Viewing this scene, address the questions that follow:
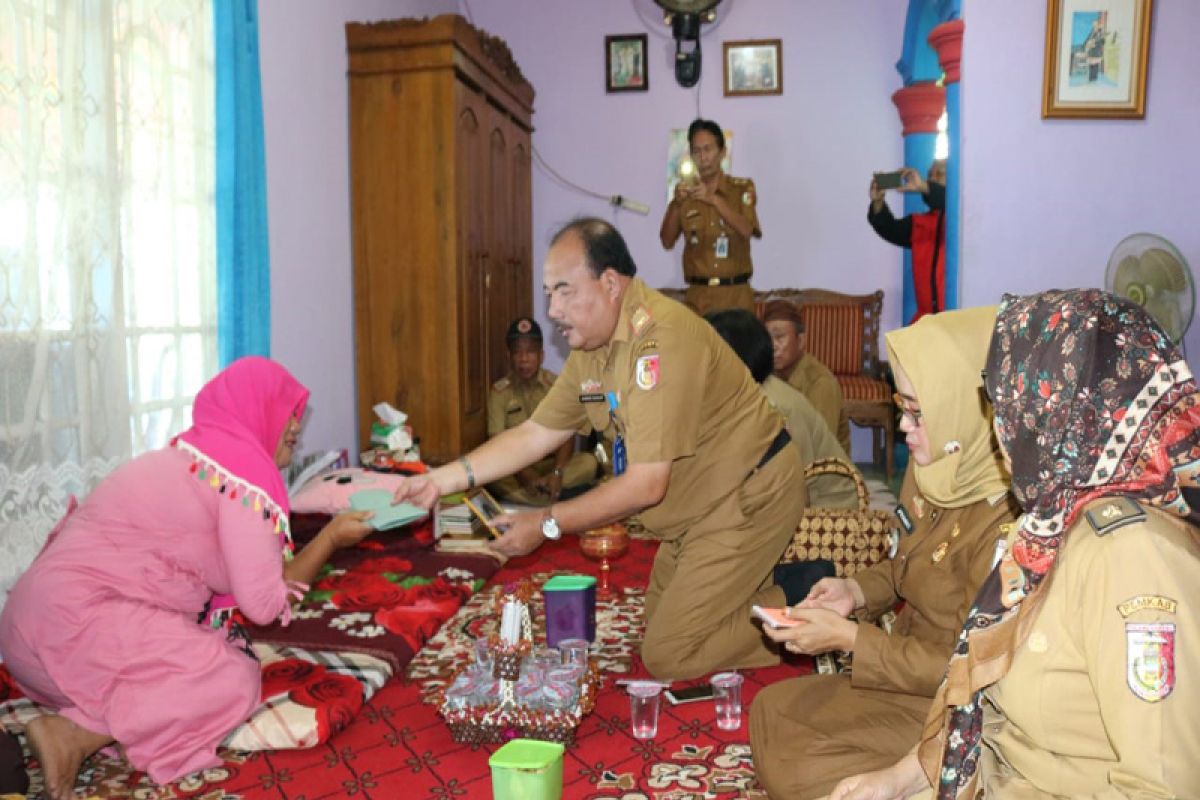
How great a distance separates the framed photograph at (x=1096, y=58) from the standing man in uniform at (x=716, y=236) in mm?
2288

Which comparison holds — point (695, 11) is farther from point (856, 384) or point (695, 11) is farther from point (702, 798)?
point (702, 798)

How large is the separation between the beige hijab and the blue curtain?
2.76m

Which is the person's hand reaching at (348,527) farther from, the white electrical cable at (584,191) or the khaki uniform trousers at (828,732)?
the white electrical cable at (584,191)

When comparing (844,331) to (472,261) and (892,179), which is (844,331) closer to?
(892,179)

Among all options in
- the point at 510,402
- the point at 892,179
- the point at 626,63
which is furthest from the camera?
the point at 626,63

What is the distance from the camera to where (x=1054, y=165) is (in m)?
3.70

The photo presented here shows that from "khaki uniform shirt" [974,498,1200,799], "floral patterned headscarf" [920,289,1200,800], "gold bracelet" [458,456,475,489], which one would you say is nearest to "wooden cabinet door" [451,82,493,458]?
"gold bracelet" [458,456,475,489]

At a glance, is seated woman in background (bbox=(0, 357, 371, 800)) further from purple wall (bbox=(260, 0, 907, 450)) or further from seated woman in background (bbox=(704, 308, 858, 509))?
purple wall (bbox=(260, 0, 907, 450))

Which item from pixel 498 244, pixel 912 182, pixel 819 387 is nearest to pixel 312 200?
pixel 498 244

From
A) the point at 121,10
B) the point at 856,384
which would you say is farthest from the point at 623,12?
the point at 121,10

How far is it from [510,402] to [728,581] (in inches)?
107

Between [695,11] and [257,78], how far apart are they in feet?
11.1

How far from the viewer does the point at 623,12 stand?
6793 mm

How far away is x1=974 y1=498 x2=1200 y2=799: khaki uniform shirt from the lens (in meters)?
1.04
